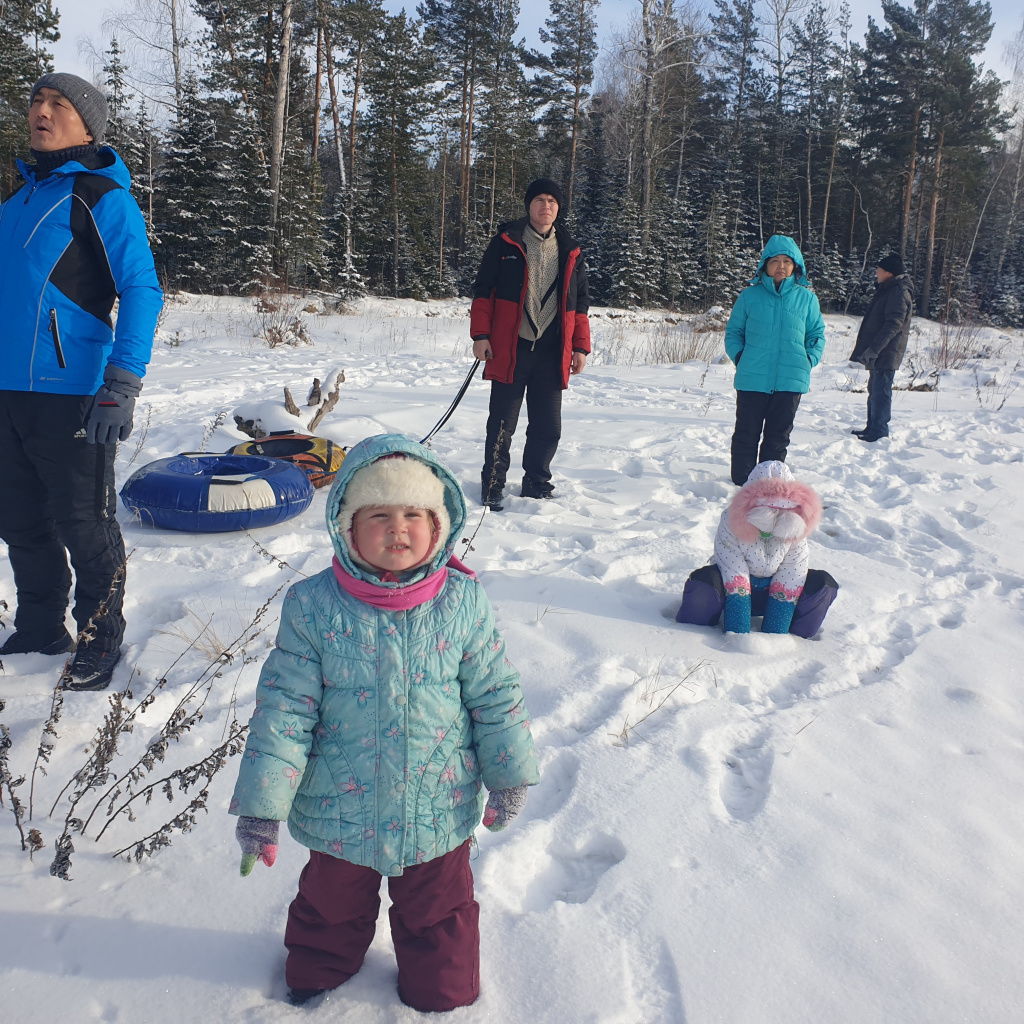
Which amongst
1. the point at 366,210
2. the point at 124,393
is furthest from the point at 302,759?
the point at 366,210

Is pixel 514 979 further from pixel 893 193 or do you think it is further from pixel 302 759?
pixel 893 193

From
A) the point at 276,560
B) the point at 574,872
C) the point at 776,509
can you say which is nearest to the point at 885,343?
the point at 776,509

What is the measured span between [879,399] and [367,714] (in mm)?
7038

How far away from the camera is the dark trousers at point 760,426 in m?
5.16

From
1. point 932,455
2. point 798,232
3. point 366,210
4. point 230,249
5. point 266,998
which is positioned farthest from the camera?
point 798,232

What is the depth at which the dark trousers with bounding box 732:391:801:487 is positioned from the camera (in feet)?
16.9

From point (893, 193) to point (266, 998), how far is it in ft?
121

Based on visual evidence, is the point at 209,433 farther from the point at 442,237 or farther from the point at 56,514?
the point at 442,237

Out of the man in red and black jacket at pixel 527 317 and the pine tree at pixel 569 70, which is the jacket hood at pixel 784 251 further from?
the pine tree at pixel 569 70

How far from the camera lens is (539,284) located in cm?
461

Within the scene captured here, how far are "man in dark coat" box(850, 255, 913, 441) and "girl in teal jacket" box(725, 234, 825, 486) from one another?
7.87ft

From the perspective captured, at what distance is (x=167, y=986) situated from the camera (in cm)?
154

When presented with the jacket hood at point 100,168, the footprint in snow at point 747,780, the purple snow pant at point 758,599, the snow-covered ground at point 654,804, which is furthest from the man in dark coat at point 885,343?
the jacket hood at point 100,168

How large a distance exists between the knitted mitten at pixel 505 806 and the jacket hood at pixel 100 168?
7.46ft
